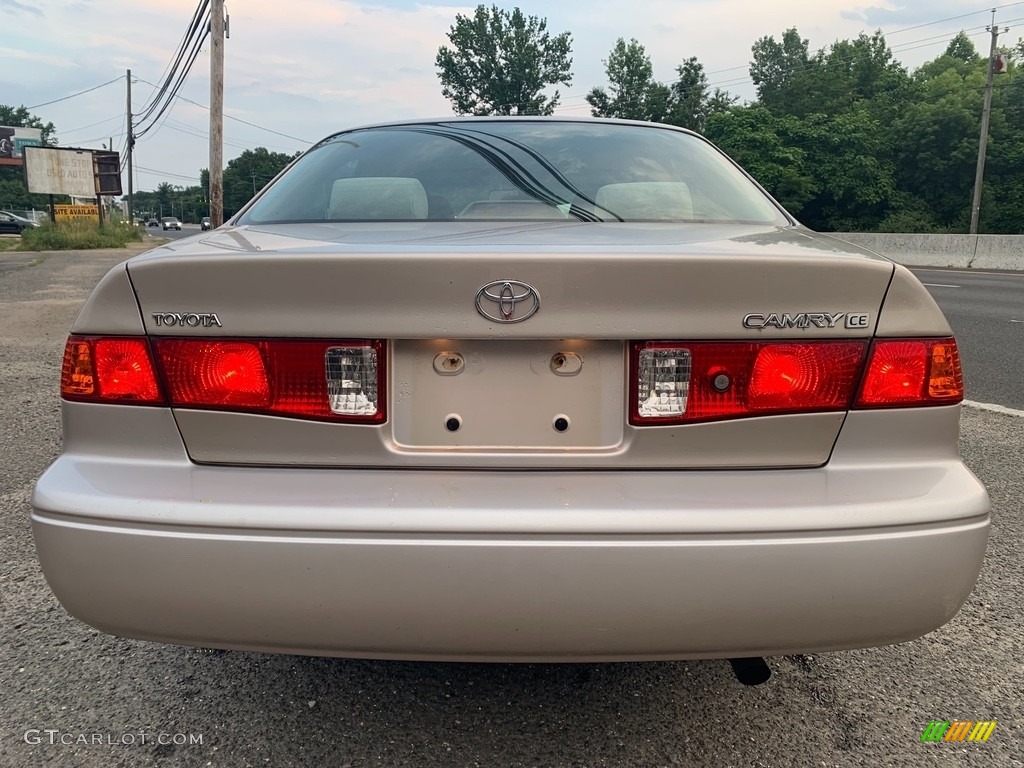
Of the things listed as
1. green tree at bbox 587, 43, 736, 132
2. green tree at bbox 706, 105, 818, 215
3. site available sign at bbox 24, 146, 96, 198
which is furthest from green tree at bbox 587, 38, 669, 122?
site available sign at bbox 24, 146, 96, 198

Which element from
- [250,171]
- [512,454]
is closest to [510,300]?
[512,454]

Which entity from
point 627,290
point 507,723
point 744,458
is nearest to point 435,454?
point 627,290

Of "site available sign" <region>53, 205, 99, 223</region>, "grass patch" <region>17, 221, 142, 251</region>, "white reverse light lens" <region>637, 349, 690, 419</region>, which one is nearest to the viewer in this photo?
"white reverse light lens" <region>637, 349, 690, 419</region>

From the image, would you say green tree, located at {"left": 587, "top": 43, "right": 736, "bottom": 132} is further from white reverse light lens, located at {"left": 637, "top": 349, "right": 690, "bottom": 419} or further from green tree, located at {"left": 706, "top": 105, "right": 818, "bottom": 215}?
white reverse light lens, located at {"left": 637, "top": 349, "right": 690, "bottom": 419}

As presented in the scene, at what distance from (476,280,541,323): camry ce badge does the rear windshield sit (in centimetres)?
66

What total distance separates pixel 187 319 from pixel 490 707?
1.20m

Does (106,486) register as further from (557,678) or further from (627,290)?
(557,678)

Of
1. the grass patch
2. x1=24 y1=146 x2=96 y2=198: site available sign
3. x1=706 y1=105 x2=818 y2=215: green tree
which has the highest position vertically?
x1=706 y1=105 x2=818 y2=215: green tree

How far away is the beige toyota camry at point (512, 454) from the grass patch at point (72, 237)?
105ft

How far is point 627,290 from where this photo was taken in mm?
1521

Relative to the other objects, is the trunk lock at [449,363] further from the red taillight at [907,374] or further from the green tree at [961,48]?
the green tree at [961,48]

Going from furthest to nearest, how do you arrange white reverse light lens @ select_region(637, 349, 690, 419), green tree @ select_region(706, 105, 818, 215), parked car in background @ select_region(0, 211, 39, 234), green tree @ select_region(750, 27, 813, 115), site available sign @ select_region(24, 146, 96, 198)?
green tree @ select_region(750, 27, 813, 115) < green tree @ select_region(706, 105, 818, 215) < parked car in background @ select_region(0, 211, 39, 234) < site available sign @ select_region(24, 146, 96, 198) < white reverse light lens @ select_region(637, 349, 690, 419)

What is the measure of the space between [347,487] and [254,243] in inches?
24.7

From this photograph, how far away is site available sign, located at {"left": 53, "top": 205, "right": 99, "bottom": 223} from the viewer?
3453 cm
